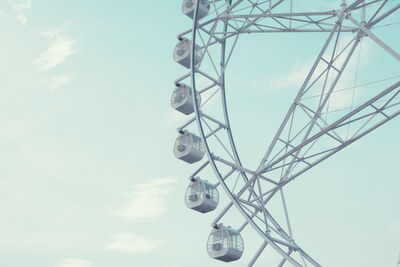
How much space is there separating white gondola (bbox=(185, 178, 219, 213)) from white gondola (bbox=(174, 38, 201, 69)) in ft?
15.8

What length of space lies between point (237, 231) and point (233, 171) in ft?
6.89

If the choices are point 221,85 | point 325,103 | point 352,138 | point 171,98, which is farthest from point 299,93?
point 171,98

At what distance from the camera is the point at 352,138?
55.2ft

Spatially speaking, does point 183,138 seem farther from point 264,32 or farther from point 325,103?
point 325,103

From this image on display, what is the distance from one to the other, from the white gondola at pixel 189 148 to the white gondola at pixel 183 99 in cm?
96

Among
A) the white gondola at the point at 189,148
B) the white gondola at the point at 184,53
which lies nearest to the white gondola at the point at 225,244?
the white gondola at the point at 189,148

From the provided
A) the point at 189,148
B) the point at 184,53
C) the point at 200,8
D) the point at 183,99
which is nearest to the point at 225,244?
the point at 189,148

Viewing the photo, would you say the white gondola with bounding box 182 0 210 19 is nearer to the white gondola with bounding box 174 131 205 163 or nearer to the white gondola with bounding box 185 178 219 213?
the white gondola with bounding box 174 131 205 163

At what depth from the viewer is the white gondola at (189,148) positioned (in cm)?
2240

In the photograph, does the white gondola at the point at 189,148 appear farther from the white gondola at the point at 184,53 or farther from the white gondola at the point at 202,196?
the white gondola at the point at 184,53

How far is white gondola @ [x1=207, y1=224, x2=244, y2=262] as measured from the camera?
19969 millimetres

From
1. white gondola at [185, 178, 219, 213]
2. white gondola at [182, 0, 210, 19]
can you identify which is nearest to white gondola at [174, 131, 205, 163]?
white gondola at [185, 178, 219, 213]

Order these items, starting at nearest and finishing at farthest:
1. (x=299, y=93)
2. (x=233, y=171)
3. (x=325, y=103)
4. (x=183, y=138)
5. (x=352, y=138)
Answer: (x=352, y=138) < (x=325, y=103) < (x=299, y=93) < (x=233, y=171) < (x=183, y=138)

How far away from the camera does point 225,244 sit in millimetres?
19953
